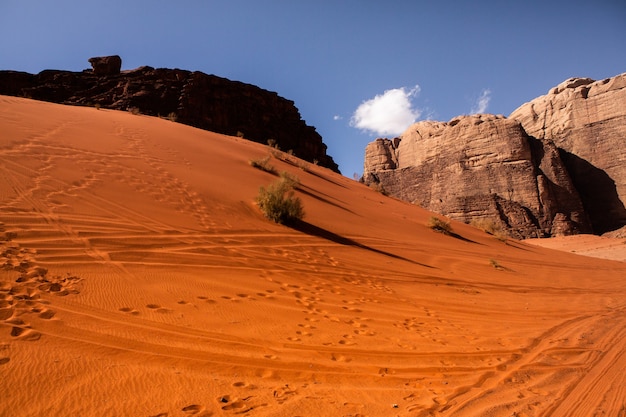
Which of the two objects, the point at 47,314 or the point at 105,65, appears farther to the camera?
the point at 105,65

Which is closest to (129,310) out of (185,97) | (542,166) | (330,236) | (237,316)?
(237,316)

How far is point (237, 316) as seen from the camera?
134 inches

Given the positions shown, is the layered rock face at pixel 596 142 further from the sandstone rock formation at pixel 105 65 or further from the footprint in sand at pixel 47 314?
the sandstone rock formation at pixel 105 65

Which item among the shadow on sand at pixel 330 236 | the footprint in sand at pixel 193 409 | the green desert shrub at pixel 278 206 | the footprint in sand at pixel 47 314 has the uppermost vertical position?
the green desert shrub at pixel 278 206

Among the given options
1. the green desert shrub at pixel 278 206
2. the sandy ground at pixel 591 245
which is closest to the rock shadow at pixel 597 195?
the sandy ground at pixel 591 245

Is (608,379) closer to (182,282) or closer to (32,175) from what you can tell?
(182,282)

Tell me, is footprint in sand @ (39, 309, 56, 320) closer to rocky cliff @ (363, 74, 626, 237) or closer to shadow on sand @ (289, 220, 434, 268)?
shadow on sand @ (289, 220, 434, 268)

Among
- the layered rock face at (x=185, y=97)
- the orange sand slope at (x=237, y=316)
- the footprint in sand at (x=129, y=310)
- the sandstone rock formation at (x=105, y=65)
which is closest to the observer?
the orange sand slope at (x=237, y=316)

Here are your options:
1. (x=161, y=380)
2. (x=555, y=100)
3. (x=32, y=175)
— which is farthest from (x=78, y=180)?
(x=555, y=100)

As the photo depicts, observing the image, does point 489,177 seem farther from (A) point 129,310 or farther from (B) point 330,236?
(A) point 129,310

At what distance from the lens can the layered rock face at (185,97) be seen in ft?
97.5

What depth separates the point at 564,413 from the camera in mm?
2482

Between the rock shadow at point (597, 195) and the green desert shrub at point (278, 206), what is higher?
the rock shadow at point (597, 195)

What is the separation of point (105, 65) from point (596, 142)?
47.8m
